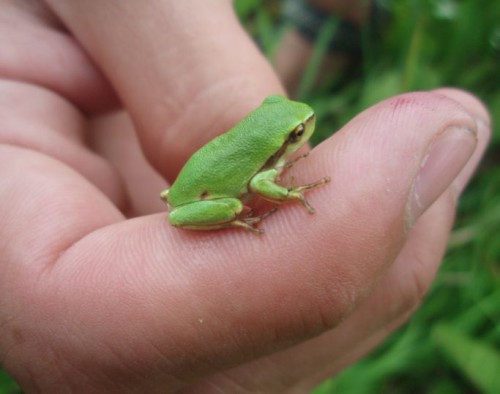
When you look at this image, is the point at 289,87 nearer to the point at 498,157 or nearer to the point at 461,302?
the point at 498,157

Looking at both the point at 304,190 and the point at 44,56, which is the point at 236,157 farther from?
the point at 44,56

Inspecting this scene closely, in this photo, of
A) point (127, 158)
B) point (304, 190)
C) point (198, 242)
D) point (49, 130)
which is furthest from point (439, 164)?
point (127, 158)

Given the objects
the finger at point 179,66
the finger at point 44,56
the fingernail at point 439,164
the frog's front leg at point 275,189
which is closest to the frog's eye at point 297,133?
the frog's front leg at point 275,189

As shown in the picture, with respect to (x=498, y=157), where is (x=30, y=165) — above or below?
above

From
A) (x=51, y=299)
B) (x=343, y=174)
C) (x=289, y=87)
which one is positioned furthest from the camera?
(x=289, y=87)

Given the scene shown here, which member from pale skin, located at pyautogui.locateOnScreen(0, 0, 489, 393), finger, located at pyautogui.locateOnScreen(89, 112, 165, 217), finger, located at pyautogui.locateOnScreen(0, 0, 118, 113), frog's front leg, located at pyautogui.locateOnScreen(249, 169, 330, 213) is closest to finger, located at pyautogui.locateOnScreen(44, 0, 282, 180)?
pale skin, located at pyautogui.locateOnScreen(0, 0, 489, 393)

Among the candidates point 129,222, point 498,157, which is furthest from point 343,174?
point 498,157
